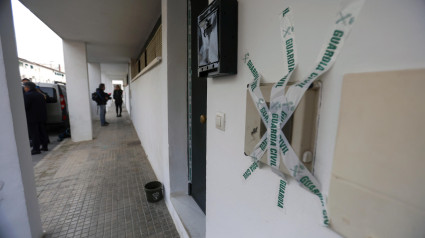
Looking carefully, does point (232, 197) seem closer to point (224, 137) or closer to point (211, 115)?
point (224, 137)

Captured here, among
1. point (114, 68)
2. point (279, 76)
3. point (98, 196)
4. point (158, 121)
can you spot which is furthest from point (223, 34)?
point (114, 68)

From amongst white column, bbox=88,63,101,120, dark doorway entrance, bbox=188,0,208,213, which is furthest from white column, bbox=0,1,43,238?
white column, bbox=88,63,101,120

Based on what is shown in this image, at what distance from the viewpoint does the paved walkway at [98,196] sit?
6.73ft

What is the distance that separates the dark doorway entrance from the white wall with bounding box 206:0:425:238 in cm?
69

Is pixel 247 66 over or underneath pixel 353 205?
over

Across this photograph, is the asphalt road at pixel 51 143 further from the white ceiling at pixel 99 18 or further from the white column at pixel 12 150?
the white ceiling at pixel 99 18

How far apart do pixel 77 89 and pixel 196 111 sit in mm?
4783

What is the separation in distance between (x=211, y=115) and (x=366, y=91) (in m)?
0.90

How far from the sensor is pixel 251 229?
91 centimetres

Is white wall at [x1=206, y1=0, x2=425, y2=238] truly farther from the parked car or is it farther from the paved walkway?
the parked car

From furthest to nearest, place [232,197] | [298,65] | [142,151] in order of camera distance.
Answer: [142,151], [232,197], [298,65]

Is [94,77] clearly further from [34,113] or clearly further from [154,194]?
[154,194]

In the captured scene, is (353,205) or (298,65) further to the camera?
(298,65)

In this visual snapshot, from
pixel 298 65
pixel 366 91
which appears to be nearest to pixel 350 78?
pixel 366 91
